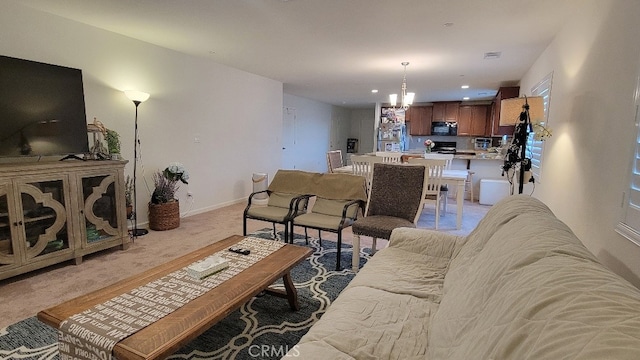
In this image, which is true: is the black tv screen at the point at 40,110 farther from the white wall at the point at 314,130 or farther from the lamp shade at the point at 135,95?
the white wall at the point at 314,130

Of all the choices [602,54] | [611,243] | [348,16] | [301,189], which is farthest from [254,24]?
[611,243]

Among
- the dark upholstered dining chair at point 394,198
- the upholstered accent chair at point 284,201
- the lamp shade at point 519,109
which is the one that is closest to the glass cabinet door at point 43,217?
the upholstered accent chair at point 284,201

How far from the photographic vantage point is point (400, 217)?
3027mm

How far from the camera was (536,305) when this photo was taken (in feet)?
2.48

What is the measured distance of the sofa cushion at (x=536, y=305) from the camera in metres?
0.61

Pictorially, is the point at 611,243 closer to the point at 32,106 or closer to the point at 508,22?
the point at 508,22

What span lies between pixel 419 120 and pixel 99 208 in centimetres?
811

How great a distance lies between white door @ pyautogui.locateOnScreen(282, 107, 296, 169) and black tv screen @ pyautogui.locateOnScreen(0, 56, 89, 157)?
526cm

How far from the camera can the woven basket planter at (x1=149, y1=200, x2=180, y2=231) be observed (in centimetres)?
399

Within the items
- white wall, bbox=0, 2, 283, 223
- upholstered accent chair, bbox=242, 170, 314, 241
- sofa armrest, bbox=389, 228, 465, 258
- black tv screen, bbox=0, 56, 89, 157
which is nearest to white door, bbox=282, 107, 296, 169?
white wall, bbox=0, 2, 283, 223

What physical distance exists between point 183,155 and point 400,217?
3.28 metres

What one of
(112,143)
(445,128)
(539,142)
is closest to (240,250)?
(112,143)

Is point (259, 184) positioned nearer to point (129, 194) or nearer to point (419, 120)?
point (129, 194)

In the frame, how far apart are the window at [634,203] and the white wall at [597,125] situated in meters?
0.05
